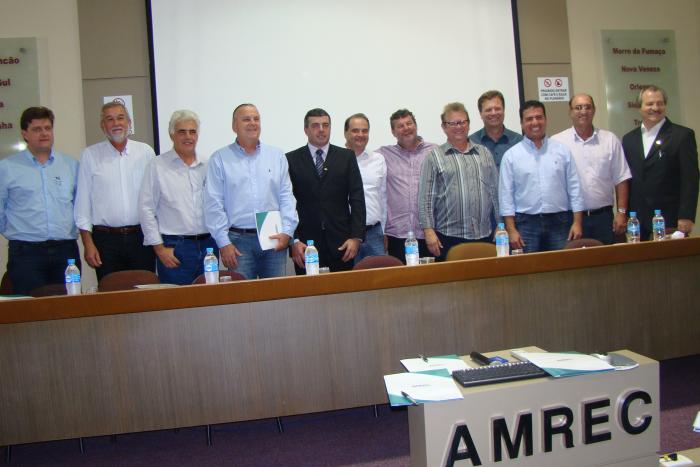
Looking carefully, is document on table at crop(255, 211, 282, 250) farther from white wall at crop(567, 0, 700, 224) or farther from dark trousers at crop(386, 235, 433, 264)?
white wall at crop(567, 0, 700, 224)

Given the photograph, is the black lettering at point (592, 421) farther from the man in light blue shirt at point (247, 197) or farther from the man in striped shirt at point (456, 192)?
the man in striped shirt at point (456, 192)

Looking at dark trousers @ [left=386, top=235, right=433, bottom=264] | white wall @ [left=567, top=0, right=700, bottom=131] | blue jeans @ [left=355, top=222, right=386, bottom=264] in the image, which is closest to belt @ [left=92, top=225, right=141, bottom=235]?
blue jeans @ [left=355, top=222, right=386, bottom=264]

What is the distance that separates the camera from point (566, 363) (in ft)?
5.10

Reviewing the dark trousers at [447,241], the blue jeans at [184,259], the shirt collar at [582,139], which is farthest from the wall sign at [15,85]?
the shirt collar at [582,139]

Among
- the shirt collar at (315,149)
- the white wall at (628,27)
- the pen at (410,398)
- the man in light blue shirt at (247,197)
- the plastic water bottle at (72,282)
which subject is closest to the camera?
the pen at (410,398)

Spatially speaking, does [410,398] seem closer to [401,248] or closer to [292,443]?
[292,443]

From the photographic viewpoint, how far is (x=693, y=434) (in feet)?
7.73

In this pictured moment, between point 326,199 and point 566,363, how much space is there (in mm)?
2474

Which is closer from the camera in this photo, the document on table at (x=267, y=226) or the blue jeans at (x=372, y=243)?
the document on table at (x=267, y=226)

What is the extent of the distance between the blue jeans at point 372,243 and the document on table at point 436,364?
236 cm

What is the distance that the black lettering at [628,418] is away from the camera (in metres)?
1.52

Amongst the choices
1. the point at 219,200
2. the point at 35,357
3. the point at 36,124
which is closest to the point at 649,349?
the point at 219,200

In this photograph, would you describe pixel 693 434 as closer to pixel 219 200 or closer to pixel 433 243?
pixel 433 243

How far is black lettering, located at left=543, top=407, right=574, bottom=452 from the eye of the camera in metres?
1.46
